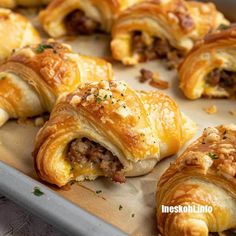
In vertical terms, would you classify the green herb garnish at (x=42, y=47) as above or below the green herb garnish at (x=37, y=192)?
above

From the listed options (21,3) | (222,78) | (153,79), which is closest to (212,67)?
(222,78)

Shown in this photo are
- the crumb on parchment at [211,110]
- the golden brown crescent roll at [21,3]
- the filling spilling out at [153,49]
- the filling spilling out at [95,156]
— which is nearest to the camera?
the filling spilling out at [95,156]

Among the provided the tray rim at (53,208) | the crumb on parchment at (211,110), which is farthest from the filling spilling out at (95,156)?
the crumb on parchment at (211,110)

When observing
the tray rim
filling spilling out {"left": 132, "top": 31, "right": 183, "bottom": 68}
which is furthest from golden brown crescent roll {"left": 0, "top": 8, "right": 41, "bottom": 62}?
the tray rim

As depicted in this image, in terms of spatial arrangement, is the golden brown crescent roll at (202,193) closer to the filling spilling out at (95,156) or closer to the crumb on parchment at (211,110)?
the filling spilling out at (95,156)

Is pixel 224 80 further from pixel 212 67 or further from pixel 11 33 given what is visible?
pixel 11 33

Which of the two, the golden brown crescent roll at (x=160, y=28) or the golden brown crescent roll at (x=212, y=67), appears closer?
the golden brown crescent roll at (x=212, y=67)
